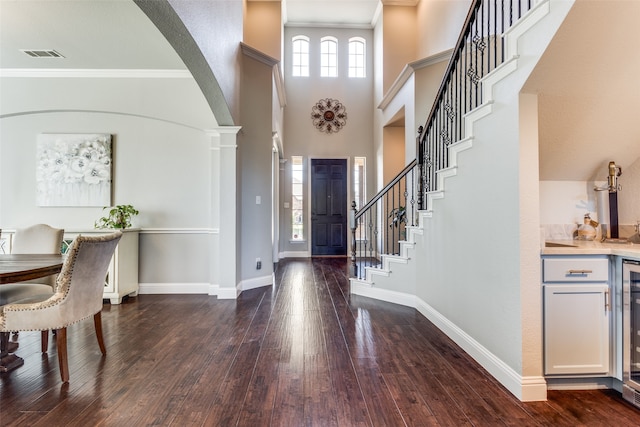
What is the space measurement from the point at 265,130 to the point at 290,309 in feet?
8.32

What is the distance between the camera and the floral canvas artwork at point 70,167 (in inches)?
159

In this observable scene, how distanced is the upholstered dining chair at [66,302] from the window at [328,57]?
21.7 feet

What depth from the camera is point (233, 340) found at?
2.64 metres

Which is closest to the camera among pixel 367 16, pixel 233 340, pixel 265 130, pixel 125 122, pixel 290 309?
pixel 233 340

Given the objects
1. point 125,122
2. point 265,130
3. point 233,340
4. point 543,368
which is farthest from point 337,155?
point 543,368

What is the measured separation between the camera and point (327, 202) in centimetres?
745

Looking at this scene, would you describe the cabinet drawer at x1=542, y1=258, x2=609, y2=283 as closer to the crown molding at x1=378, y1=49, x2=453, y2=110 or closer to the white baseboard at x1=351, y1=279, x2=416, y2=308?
the white baseboard at x1=351, y1=279, x2=416, y2=308

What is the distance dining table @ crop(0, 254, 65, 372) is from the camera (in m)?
1.88

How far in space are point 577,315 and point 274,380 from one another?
5.99 feet

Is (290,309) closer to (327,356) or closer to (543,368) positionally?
(327,356)

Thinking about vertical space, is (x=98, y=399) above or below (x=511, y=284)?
below

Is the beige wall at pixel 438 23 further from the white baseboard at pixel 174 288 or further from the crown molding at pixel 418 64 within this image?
the white baseboard at pixel 174 288

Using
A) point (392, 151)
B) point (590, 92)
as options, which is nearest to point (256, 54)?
point (392, 151)

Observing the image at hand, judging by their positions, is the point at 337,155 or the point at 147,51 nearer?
the point at 147,51
